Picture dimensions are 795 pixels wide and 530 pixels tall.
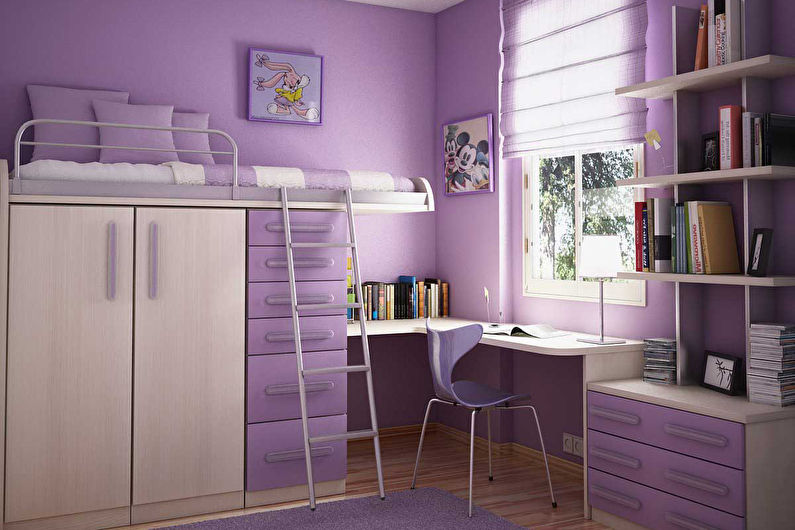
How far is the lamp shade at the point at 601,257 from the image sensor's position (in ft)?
10.7

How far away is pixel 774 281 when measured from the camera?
266cm

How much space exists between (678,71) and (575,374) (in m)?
1.64

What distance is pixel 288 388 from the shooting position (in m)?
3.51

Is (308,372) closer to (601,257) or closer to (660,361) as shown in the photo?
(601,257)

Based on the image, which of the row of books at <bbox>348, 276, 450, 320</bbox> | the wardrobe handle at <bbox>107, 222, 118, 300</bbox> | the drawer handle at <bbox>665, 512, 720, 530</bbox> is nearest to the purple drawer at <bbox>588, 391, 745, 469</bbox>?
the drawer handle at <bbox>665, 512, 720, 530</bbox>

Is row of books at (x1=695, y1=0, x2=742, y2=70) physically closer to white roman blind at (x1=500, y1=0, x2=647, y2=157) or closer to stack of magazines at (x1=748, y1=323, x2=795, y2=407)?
white roman blind at (x1=500, y1=0, x2=647, y2=157)

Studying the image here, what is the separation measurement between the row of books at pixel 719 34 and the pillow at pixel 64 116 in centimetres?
298

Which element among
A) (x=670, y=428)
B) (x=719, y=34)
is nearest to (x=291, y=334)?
(x=670, y=428)

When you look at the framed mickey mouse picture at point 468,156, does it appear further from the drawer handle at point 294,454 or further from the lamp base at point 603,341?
the drawer handle at point 294,454

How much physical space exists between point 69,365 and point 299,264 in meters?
1.10

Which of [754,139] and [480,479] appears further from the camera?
[480,479]

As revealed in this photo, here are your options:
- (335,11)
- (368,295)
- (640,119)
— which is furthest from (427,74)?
(640,119)

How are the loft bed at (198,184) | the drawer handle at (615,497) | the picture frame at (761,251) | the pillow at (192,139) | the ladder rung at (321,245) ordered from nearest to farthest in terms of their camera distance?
the picture frame at (761,251), the drawer handle at (615,497), the loft bed at (198,184), the ladder rung at (321,245), the pillow at (192,139)

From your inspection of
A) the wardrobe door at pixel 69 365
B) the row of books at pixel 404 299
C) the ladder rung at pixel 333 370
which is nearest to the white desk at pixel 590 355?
the ladder rung at pixel 333 370
